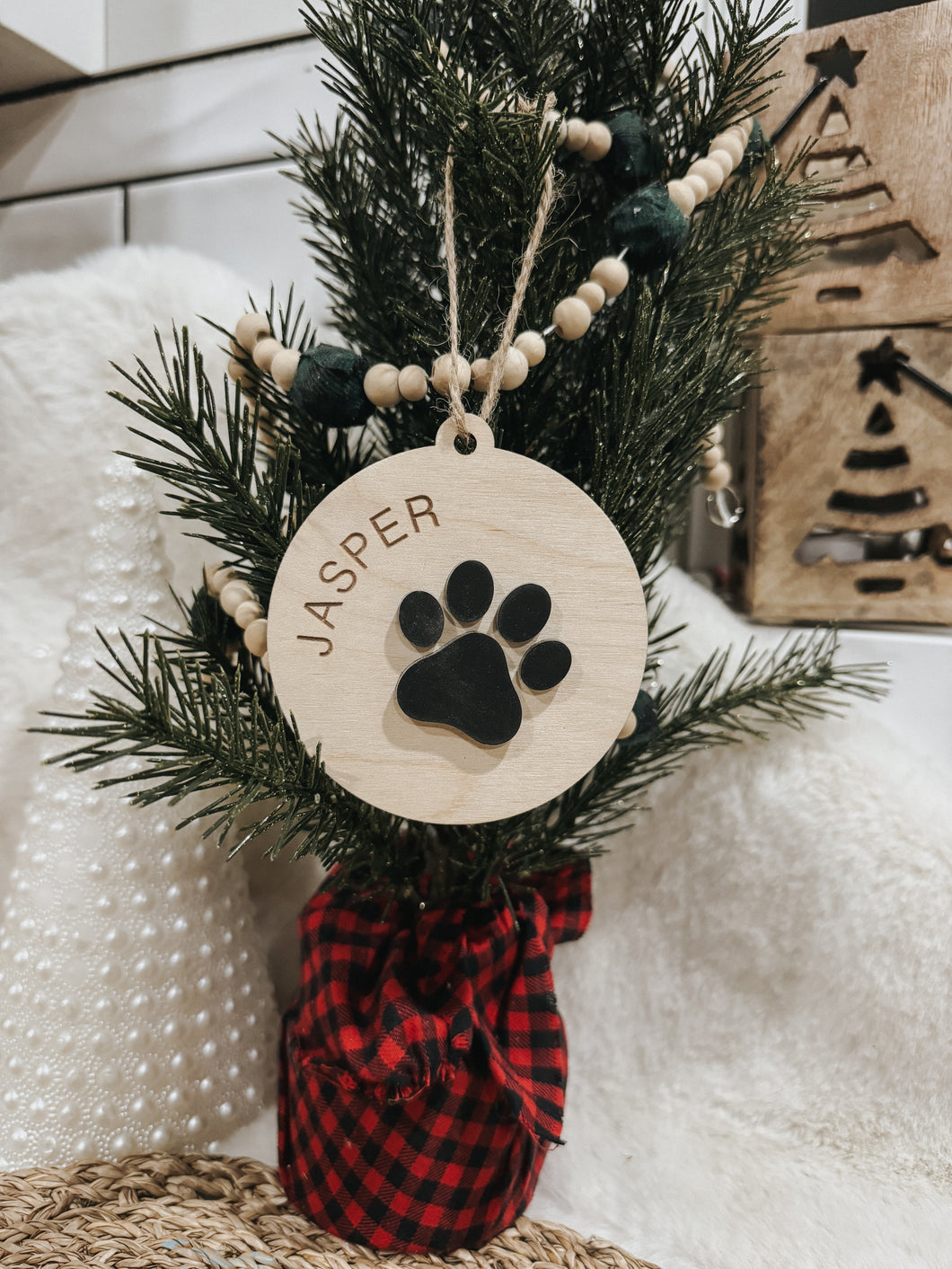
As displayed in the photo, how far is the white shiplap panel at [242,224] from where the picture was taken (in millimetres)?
725

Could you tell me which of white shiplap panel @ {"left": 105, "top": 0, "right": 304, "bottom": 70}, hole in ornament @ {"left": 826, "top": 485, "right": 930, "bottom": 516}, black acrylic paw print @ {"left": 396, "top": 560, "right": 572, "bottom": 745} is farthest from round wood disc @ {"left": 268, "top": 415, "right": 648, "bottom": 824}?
white shiplap panel @ {"left": 105, "top": 0, "right": 304, "bottom": 70}

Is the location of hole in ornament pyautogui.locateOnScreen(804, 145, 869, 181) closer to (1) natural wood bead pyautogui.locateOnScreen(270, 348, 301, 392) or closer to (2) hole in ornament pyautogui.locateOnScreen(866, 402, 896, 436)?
(2) hole in ornament pyautogui.locateOnScreen(866, 402, 896, 436)

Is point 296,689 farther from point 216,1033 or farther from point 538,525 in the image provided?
point 216,1033

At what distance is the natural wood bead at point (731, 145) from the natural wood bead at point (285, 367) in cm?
24

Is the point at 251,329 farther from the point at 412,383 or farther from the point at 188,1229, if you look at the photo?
the point at 188,1229

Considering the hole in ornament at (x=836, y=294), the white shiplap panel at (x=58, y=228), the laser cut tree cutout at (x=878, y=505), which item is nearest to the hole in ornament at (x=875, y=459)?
the laser cut tree cutout at (x=878, y=505)

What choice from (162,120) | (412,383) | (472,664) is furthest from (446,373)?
(162,120)

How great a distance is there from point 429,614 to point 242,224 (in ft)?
1.81

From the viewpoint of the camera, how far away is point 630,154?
0.42 metres

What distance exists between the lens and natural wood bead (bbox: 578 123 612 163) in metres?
0.41

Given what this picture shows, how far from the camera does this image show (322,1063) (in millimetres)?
435

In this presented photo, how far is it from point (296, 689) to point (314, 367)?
5.7 inches

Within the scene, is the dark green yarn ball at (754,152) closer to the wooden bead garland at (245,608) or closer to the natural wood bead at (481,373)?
the natural wood bead at (481,373)

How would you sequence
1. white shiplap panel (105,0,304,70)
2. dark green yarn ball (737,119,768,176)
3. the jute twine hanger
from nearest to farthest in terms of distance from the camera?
the jute twine hanger, dark green yarn ball (737,119,768,176), white shiplap panel (105,0,304,70)
